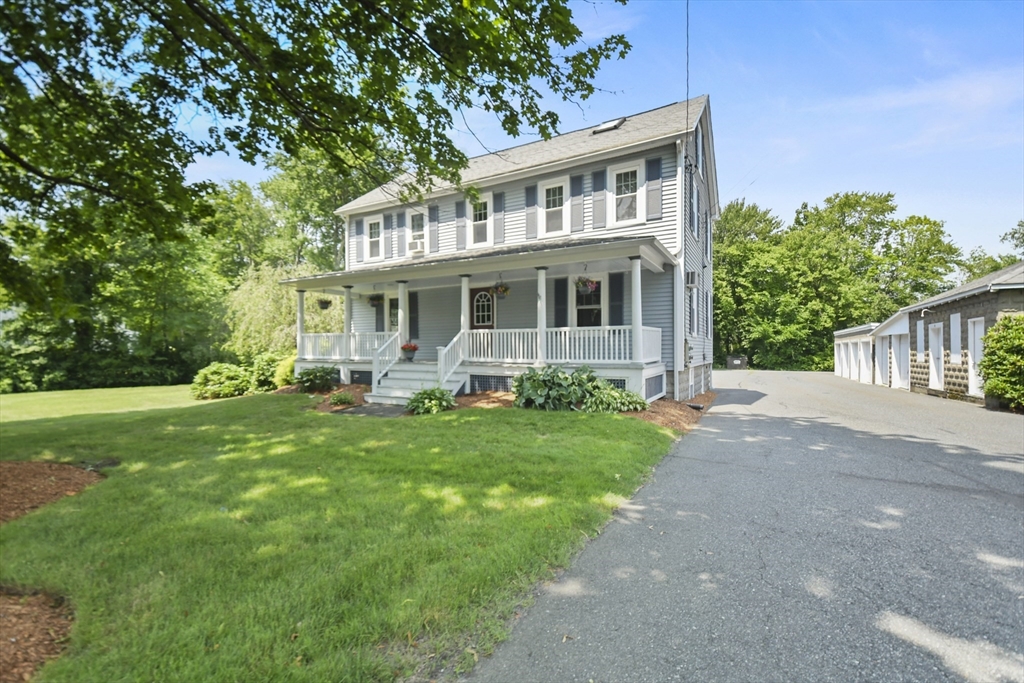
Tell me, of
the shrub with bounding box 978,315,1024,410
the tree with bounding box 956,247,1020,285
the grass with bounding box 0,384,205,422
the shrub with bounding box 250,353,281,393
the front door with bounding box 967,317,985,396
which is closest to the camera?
the shrub with bounding box 978,315,1024,410

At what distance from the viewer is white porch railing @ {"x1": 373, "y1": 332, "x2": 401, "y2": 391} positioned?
11922 mm

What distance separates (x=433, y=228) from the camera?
1509cm

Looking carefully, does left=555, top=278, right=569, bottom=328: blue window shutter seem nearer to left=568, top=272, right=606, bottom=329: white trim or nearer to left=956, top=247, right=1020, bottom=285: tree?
left=568, top=272, right=606, bottom=329: white trim

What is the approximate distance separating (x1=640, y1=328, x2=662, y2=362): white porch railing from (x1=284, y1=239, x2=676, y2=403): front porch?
0.08 ft

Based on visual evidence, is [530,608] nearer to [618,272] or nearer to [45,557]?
[45,557]

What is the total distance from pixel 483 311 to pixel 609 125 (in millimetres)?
7062

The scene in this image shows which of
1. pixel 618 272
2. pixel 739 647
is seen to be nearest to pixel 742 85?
pixel 618 272

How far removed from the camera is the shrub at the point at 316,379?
13367 mm

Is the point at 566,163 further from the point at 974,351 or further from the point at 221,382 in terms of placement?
the point at 221,382

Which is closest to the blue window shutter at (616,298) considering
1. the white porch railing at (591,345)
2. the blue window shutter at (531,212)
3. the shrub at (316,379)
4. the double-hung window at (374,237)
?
the white porch railing at (591,345)

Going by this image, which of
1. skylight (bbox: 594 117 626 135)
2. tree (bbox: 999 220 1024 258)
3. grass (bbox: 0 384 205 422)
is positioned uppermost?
tree (bbox: 999 220 1024 258)

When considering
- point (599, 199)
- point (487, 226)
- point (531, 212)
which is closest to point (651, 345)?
point (599, 199)

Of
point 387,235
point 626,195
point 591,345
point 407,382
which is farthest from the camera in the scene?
point 387,235

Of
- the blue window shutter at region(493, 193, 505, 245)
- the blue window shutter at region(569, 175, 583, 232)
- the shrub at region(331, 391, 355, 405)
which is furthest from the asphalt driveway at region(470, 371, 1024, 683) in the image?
the blue window shutter at region(493, 193, 505, 245)
